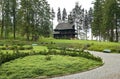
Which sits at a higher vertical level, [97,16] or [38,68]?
[97,16]

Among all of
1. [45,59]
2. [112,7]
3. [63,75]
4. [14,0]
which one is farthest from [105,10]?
[63,75]

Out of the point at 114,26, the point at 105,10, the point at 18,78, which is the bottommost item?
the point at 18,78

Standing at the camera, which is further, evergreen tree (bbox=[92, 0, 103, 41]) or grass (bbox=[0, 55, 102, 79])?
evergreen tree (bbox=[92, 0, 103, 41])

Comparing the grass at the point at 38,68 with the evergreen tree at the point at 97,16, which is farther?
the evergreen tree at the point at 97,16

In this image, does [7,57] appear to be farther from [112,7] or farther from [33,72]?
[112,7]

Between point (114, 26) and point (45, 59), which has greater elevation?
point (114, 26)

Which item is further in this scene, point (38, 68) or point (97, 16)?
point (97, 16)

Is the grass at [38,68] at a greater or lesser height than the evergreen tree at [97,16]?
lesser

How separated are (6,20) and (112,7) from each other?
2702 cm

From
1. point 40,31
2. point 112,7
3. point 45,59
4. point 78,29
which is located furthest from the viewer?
point 78,29

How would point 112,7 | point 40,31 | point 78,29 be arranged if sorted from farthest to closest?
point 78,29
point 40,31
point 112,7

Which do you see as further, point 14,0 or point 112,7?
point 14,0

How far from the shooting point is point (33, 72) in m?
16.5

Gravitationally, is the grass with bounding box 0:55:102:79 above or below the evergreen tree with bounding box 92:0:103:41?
below
